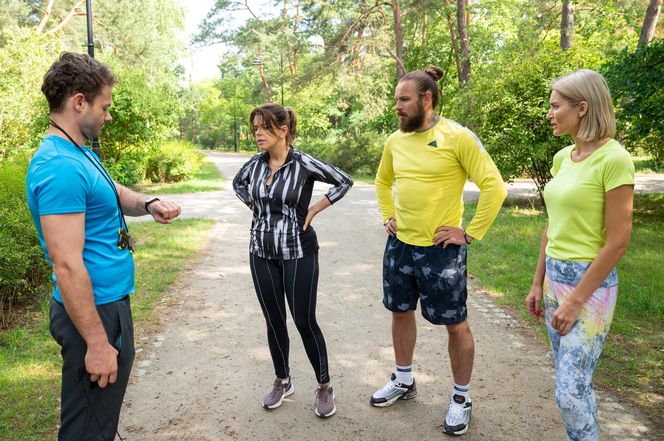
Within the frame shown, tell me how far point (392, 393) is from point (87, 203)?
2.44m

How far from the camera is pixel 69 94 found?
1903mm

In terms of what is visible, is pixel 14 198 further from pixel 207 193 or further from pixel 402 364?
pixel 207 193

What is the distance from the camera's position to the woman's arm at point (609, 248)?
211 cm

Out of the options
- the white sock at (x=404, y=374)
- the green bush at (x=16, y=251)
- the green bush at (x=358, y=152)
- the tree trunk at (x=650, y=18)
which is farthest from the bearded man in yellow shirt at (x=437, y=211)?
the green bush at (x=358, y=152)

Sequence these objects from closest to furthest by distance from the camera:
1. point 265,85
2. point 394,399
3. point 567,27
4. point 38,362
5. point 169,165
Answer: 1. point 394,399
2. point 38,362
3. point 567,27
4. point 169,165
5. point 265,85

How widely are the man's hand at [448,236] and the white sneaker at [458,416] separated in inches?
40.2

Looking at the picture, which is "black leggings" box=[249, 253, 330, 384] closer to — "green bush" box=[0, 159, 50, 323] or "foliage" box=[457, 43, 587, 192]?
"green bush" box=[0, 159, 50, 323]

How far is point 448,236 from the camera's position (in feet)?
9.80

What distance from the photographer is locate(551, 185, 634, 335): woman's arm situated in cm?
211

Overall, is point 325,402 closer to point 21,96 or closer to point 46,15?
point 21,96

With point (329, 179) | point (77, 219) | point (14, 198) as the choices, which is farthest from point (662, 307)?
point (14, 198)

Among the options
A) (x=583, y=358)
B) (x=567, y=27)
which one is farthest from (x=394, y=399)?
(x=567, y=27)

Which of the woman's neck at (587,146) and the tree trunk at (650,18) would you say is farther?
the tree trunk at (650,18)

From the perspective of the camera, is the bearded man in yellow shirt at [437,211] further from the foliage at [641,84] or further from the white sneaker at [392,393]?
the foliage at [641,84]
